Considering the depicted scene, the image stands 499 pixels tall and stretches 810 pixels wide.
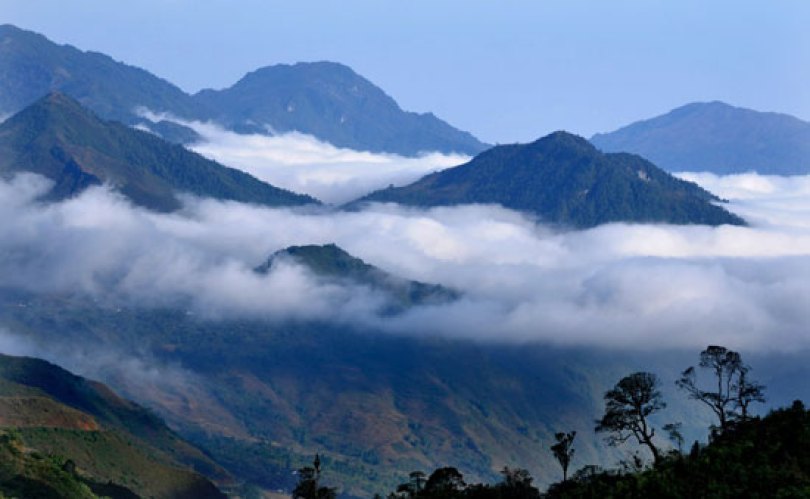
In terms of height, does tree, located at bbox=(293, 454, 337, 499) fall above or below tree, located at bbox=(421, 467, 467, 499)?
below

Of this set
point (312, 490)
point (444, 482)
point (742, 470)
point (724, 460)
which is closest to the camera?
point (742, 470)

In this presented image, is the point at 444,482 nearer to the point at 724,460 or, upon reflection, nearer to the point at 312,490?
the point at 312,490

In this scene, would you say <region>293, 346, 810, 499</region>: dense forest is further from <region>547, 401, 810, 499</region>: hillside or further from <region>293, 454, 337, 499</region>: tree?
<region>293, 454, 337, 499</region>: tree

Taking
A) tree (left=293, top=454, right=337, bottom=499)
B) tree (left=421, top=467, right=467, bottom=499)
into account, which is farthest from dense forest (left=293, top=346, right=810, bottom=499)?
tree (left=293, top=454, right=337, bottom=499)

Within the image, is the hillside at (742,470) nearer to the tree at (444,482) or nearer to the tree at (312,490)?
the tree at (444,482)

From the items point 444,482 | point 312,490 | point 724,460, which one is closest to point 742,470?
point 724,460

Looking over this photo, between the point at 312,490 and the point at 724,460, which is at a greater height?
the point at 724,460

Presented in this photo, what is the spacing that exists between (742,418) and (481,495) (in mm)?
37984

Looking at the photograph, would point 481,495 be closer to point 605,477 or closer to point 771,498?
point 605,477

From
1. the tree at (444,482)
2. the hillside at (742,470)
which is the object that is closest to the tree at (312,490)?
the tree at (444,482)

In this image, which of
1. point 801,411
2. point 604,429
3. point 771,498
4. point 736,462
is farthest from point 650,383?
point 771,498

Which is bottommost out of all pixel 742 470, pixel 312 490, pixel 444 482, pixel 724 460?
pixel 312 490

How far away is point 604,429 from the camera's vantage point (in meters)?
175

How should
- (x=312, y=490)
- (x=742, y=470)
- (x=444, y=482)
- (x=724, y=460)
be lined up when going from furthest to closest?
1. (x=444, y=482)
2. (x=312, y=490)
3. (x=724, y=460)
4. (x=742, y=470)
